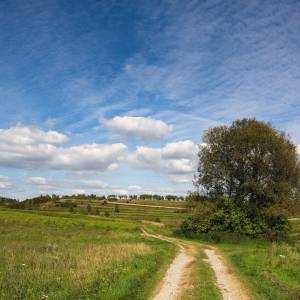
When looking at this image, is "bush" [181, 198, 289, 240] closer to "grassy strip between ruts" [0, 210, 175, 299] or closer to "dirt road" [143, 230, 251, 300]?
"dirt road" [143, 230, 251, 300]

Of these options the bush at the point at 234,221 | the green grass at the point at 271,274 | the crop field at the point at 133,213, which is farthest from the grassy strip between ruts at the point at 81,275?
the crop field at the point at 133,213

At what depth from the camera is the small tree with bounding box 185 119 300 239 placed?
47375 millimetres

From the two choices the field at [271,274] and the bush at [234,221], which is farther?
the bush at [234,221]

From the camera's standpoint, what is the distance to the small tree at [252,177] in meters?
47.4

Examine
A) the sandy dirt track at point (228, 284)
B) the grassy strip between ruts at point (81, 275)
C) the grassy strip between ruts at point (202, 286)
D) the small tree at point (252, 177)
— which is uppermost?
the small tree at point (252, 177)

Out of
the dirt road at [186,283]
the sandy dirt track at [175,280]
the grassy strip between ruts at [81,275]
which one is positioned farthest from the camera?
the dirt road at [186,283]

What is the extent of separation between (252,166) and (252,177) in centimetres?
142

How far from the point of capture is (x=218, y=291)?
51.9 feet

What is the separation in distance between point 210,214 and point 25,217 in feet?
150

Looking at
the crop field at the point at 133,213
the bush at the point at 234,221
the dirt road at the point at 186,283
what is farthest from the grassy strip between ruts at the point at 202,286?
the crop field at the point at 133,213

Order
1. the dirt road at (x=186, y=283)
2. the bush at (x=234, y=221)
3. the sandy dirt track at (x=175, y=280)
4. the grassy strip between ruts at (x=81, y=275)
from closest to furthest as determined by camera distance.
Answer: the grassy strip between ruts at (x=81, y=275) < the sandy dirt track at (x=175, y=280) < the dirt road at (x=186, y=283) < the bush at (x=234, y=221)

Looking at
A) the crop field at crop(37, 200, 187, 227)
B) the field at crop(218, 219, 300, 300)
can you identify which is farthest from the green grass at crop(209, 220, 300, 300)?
the crop field at crop(37, 200, 187, 227)

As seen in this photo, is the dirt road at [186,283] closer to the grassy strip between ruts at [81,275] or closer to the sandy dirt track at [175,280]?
the sandy dirt track at [175,280]

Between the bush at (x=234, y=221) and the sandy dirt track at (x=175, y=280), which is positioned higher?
the bush at (x=234, y=221)
